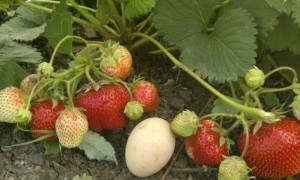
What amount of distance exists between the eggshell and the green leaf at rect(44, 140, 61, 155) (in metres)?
0.17

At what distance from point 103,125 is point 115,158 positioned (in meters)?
0.09

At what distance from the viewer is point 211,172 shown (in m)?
1.56

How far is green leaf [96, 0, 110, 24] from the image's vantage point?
5.42 feet

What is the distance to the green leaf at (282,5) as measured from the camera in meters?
1.48

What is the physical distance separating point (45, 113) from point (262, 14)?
23.2 inches

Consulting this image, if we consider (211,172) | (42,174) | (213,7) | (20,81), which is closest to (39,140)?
(42,174)

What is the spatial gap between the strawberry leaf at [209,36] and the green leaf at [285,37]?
151mm

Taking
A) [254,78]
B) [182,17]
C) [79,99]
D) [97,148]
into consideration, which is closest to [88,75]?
[79,99]

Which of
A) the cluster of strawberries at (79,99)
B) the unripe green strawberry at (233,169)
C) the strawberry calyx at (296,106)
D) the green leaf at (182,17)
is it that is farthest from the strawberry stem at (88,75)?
the strawberry calyx at (296,106)

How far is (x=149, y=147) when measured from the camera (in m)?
1.46

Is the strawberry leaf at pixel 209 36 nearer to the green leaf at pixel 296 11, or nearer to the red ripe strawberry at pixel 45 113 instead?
the green leaf at pixel 296 11

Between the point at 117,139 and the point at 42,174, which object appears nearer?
the point at 42,174

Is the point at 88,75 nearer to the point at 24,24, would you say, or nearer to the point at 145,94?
the point at 145,94

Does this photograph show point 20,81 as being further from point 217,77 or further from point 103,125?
point 217,77
